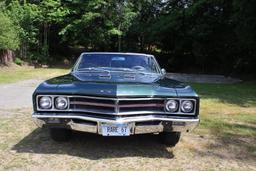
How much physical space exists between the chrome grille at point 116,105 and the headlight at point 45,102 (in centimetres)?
31

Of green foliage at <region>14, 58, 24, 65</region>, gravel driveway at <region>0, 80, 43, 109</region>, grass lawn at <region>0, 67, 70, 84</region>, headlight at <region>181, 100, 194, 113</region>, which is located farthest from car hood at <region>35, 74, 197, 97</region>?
green foliage at <region>14, 58, 24, 65</region>

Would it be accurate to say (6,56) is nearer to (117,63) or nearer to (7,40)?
(7,40)

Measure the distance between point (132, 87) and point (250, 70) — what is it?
69.5ft

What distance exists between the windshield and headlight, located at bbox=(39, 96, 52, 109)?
4.83 feet

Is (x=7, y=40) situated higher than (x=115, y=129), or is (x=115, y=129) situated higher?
(x=7, y=40)

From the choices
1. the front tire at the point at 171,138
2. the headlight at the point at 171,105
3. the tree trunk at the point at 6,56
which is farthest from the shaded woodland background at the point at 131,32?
the headlight at the point at 171,105

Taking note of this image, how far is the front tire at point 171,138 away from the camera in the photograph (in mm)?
6383

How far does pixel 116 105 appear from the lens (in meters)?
5.55

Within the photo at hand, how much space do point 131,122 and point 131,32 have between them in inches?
1067

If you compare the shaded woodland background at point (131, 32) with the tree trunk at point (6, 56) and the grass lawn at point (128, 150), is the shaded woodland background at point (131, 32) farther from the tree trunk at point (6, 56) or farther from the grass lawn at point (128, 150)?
the grass lawn at point (128, 150)

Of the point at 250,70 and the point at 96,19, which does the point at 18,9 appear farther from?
the point at 250,70

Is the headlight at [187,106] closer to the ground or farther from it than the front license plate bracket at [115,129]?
farther from it

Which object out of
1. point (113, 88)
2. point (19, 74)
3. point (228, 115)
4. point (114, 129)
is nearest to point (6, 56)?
point (19, 74)

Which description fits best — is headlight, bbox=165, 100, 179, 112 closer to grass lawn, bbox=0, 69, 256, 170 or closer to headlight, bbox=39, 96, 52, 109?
grass lawn, bbox=0, 69, 256, 170
